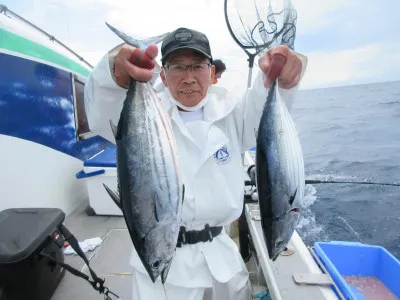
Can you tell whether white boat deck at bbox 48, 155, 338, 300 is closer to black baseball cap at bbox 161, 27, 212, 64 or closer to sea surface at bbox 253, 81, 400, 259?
sea surface at bbox 253, 81, 400, 259

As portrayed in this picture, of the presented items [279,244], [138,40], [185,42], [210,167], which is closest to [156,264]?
[279,244]

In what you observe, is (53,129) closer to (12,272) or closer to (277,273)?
(12,272)

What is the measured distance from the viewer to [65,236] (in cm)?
256

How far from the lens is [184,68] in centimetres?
171

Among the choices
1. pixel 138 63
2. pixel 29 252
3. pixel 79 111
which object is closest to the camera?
pixel 138 63

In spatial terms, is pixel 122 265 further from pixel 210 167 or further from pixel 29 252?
pixel 210 167

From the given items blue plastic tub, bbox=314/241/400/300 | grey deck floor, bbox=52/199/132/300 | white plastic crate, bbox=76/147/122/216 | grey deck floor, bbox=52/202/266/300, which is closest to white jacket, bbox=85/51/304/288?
grey deck floor, bbox=52/202/266/300

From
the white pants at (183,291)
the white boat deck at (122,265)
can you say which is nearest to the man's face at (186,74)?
the white pants at (183,291)

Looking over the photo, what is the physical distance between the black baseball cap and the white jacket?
0.32m

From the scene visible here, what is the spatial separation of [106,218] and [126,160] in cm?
355

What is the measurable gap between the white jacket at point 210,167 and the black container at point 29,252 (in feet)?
3.22

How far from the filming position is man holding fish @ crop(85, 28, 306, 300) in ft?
5.46

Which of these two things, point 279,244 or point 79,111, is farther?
point 79,111

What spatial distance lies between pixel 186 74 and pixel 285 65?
24.2 inches
